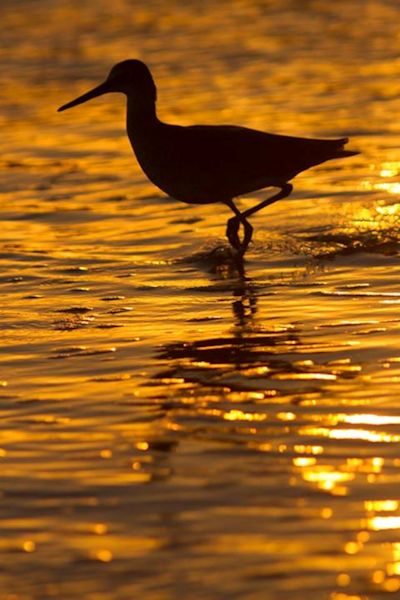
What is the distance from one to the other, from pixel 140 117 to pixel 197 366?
13.2ft

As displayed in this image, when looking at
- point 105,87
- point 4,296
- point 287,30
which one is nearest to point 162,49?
point 287,30

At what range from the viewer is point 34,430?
24.5 ft

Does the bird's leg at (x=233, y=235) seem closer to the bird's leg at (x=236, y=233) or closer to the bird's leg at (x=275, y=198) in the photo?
the bird's leg at (x=236, y=233)

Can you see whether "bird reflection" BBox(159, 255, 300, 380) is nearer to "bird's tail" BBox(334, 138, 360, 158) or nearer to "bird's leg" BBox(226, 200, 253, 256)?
"bird's leg" BBox(226, 200, 253, 256)

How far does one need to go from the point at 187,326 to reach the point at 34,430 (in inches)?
90.7

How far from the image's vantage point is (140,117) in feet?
40.6

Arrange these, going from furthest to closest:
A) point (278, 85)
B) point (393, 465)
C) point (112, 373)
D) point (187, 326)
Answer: point (278, 85)
point (187, 326)
point (112, 373)
point (393, 465)

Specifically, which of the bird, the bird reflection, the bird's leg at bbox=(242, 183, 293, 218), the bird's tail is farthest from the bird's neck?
the bird reflection

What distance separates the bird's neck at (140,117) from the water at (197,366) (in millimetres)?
790

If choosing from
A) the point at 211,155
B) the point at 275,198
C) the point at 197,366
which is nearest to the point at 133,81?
the point at 211,155

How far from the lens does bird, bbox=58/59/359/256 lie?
1203 centimetres

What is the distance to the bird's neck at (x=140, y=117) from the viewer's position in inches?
484

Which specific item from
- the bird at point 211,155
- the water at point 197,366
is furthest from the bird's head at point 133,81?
the water at point 197,366

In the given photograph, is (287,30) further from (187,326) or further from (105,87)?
(187,326)
